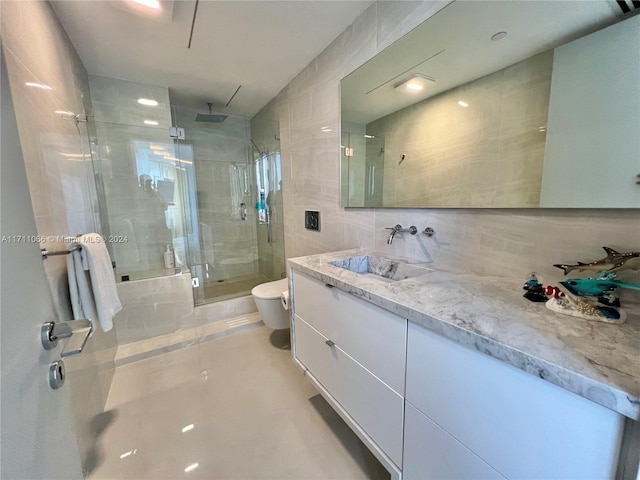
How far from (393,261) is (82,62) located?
277cm

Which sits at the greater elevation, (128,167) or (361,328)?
(128,167)

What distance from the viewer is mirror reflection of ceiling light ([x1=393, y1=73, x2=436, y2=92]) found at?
4.06 feet

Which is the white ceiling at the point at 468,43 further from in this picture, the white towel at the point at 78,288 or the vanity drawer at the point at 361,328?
the white towel at the point at 78,288

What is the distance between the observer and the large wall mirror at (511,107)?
2.38ft

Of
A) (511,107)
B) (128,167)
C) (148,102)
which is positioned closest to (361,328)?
(511,107)

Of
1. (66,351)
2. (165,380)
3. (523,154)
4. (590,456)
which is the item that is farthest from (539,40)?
(165,380)

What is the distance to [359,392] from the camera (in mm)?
1017

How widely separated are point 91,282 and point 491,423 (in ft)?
5.69

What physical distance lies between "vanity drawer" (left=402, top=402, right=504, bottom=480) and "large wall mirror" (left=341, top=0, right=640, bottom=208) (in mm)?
836

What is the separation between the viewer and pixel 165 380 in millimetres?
1718

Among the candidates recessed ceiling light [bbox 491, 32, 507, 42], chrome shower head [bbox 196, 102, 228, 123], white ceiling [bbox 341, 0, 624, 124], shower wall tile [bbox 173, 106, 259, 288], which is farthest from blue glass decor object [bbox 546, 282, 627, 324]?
chrome shower head [bbox 196, 102, 228, 123]

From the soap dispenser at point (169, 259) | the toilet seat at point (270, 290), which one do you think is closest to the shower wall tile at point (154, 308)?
the soap dispenser at point (169, 259)

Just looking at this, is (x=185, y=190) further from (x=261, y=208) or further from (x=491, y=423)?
(x=491, y=423)

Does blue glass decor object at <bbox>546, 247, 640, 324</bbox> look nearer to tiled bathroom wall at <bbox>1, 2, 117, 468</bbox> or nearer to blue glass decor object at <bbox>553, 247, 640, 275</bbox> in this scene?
blue glass decor object at <bbox>553, 247, 640, 275</bbox>
